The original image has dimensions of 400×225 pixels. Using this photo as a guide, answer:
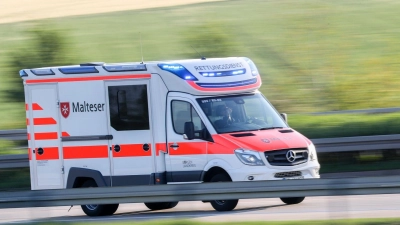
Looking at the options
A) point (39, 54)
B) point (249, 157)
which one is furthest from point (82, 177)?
point (39, 54)

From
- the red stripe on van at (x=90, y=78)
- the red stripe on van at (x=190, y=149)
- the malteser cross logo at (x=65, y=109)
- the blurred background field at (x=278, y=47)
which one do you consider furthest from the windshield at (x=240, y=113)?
the blurred background field at (x=278, y=47)

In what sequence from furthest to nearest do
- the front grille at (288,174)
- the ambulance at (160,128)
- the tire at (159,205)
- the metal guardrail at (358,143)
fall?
the metal guardrail at (358,143), the tire at (159,205), the ambulance at (160,128), the front grille at (288,174)

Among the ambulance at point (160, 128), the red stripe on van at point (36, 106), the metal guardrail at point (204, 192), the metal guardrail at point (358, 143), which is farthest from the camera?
the metal guardrail at point (358, 143)

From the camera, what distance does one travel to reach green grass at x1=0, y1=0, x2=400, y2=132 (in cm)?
2423

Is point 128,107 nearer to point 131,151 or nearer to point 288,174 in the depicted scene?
point 131,151

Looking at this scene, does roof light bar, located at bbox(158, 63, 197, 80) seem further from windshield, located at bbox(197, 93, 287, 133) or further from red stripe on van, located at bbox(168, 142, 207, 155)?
red stripe on van, located at bbox(168, 142, 207, 155)

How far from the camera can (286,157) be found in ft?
37.7

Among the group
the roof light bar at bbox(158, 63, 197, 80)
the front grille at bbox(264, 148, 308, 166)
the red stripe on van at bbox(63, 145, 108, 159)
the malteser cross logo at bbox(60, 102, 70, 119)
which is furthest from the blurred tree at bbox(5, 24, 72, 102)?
the front grille at bbox(264, 148, 308, 166)

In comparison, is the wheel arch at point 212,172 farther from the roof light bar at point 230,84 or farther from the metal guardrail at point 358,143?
the metal guardrail at point 358,143

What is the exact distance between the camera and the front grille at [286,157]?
37.3ft

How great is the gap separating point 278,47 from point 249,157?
19151mm

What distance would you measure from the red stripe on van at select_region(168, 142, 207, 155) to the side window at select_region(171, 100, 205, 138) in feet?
0.73

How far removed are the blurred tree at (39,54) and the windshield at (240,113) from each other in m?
11.0

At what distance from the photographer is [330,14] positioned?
31.6 metres
